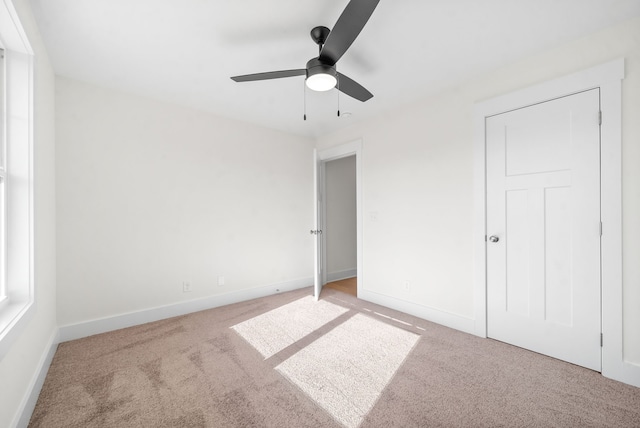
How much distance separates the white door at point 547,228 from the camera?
194cm

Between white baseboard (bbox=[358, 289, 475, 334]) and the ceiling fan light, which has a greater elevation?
the ceiling fan light

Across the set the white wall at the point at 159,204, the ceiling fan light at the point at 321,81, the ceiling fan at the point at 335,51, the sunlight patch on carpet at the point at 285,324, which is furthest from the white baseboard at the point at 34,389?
the ceiling fan light at the point at 321,81

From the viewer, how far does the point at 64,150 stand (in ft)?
8.01

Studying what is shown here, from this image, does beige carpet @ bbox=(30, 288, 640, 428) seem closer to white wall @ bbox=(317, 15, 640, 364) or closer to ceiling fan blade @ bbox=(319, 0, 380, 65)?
white wall @ bbox=(317, 15, 640, 364)

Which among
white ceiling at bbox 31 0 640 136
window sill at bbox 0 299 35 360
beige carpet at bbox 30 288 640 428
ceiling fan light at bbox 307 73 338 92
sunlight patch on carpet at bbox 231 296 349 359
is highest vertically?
white ceiling at bbox 31 0 640 136

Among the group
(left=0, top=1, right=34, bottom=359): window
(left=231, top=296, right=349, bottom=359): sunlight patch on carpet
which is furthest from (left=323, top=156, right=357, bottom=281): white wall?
(left=0, top=1, right=34, bottom=359): window

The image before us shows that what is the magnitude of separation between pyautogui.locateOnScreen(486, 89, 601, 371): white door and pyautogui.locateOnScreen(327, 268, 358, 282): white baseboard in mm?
2504

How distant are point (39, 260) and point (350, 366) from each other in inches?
92.5

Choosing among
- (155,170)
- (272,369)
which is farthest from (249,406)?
(155,170)

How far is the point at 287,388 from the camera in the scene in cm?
177

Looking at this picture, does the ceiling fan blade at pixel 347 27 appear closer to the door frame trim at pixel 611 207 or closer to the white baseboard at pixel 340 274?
the door frame trim at pixel 611 207

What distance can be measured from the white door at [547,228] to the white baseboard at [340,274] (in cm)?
250

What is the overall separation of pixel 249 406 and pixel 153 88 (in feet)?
9.59

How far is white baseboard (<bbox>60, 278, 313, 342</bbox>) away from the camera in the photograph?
2.48 meters
